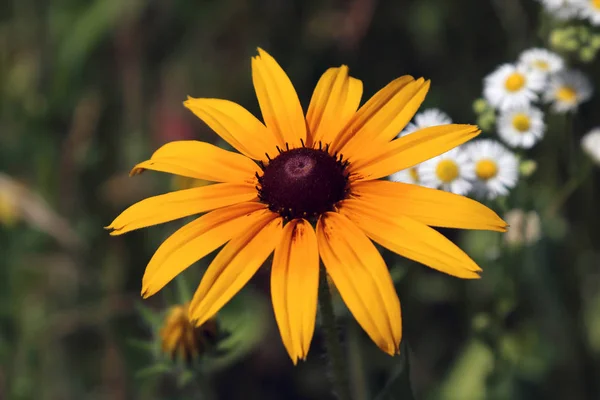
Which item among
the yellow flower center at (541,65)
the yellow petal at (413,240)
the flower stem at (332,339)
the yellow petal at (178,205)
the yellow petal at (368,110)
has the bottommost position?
the flower stem at (332,339)

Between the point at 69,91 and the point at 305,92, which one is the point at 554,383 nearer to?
the point at 305,92

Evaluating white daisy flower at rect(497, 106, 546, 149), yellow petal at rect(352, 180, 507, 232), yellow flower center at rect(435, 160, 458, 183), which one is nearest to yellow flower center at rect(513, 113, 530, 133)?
white daisy flower at rect(497, 106, 546, 149)

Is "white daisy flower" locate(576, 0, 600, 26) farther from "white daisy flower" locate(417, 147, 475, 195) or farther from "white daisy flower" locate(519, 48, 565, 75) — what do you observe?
"white daisy flower" locate(417, 147, 475, 195)

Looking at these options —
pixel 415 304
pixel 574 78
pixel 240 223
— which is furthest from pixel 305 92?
pixel 240 223

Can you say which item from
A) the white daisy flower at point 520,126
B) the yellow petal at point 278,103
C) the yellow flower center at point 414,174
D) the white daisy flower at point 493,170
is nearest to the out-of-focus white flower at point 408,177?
the yellow flower center at point 414,174

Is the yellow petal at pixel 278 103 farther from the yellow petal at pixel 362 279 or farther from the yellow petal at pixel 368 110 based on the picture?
the yellow petal at pixel 362 279

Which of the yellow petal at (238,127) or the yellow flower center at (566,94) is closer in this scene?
the yellow petal at (238,127)
